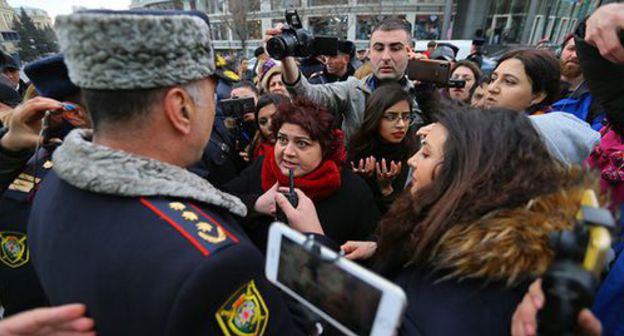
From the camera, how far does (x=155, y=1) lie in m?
37.8

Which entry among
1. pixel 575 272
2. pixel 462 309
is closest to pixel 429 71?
pixel 462 309

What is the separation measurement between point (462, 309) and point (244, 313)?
0.69m

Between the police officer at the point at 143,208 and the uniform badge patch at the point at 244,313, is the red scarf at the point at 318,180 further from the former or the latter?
the uniform badge patch at the point at 244,313

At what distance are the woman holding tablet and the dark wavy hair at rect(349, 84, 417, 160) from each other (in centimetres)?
140

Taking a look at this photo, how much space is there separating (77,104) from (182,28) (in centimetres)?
135

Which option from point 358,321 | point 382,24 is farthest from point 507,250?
point 382,24

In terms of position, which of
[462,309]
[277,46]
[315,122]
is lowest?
[462,309]

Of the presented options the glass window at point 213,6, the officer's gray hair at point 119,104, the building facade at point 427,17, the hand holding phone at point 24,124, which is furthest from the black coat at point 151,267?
the glass window at point 213,6

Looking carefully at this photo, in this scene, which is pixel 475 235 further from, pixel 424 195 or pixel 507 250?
pixel 424 195

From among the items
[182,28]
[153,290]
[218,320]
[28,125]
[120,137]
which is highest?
[182,28]

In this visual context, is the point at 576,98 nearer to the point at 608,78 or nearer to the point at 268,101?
the point at 608,78

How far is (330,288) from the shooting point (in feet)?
2.67

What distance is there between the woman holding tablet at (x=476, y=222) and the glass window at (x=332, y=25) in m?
29.8

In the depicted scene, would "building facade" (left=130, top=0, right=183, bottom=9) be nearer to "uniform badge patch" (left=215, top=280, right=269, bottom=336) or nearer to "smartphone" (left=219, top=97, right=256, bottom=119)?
"smartphone" (left=219, top=97, right=256, bottom=119)
